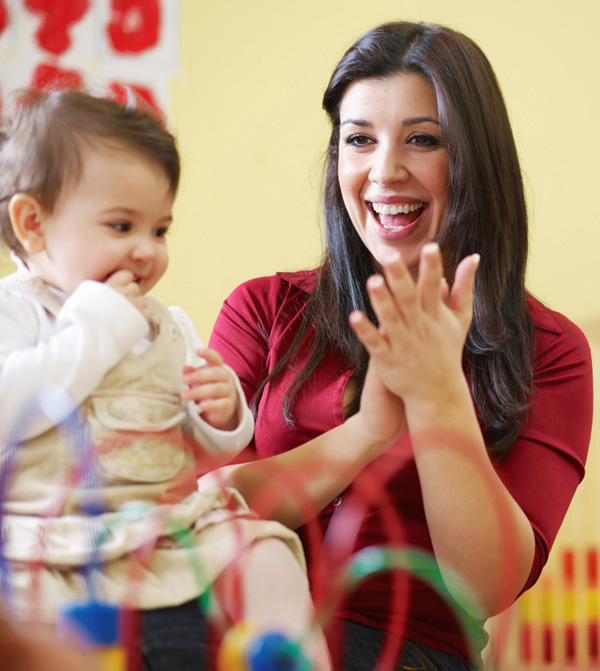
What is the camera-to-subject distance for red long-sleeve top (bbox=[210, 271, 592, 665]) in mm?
851

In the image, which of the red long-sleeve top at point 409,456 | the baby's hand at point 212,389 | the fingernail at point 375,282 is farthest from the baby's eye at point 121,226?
the red long-sleeve top at point 409,456

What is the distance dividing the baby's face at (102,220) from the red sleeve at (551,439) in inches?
17.7

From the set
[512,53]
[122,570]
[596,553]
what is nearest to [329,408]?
[122,570]

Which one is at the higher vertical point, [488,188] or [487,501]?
[488,188]

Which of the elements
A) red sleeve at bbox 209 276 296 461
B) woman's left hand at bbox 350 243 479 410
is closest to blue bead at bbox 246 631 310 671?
woman's left hand at bbox 350 243 479 410

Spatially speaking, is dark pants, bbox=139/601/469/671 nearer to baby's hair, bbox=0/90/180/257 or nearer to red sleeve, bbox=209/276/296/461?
baby's hair, bbox=0/90/180/257

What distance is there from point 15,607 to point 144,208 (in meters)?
0.31

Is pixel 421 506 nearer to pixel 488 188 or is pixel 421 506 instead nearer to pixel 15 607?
pixel 488 188

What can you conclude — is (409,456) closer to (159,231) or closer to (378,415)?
(378,415)

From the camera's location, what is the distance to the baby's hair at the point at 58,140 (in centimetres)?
67

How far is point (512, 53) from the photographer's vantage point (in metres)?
1.81

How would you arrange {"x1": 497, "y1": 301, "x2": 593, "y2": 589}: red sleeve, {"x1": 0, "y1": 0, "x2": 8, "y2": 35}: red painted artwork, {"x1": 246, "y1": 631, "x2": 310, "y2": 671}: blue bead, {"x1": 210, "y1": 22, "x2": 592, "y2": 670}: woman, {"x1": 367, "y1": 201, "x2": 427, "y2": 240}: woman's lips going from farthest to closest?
1. {"x1": 0, "y1": 0, "x2": 8, "y2": 35}: red painted artwork
2. {"x1": 367, "y1": 201, "x2": 427, "y2": 240}: woman's lips
3. {"x1": 497, "y1": 301, "x2": 593, "y2": 589}: red sleeve
4. {"x1": 210, "y1": 22, "x2": 592, "y2": 670}: woman
5. {"x1": 246, "y1": 631, "x2": 310, "y2": 671}: blue bead

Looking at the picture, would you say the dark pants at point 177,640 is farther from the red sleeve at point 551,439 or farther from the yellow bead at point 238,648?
the red sleeve at point 551,439

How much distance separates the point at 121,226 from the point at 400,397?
0.26 m
